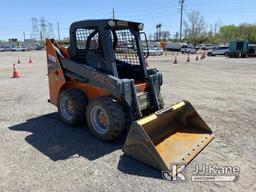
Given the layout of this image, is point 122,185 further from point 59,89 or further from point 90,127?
point 59,89

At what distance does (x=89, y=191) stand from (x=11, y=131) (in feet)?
10.3

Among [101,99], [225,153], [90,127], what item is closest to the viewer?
[225,153]

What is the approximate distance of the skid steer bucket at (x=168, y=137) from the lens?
164 inches

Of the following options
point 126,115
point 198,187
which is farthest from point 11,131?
point 198,187

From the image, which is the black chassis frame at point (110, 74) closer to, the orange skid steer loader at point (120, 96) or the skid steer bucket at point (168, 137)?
the orange skid steer loader at point (120, 96)

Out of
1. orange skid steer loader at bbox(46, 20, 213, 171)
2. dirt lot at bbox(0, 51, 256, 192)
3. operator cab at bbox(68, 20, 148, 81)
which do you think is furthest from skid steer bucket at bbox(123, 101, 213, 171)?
operator cab at bbox(68, 20, 148, 81)

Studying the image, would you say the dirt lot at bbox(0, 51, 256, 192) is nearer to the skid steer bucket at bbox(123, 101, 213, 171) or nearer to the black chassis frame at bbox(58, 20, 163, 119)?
the skid steer bucket at bbox(123, 101, 213, 171)

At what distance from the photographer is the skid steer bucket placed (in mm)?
4160

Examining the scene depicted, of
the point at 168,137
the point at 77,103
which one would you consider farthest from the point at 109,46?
the point at 168,137

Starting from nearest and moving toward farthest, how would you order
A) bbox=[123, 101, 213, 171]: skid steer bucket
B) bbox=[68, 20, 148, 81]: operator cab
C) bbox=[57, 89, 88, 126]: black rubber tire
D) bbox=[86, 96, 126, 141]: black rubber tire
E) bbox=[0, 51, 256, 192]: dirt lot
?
bbox=[0, 51, 256, 192]: dirt lot
bbox=[123, 101, 213, 171]: skid steer bucket
bbox=[86, 96, 126, 141]: black rubber tire
bbox=[68, 20, 148, 81]: operator cab
bbox=[57, 89, 88, 126]: black rubber tire

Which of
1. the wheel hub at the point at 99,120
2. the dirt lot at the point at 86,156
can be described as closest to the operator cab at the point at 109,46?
the wheel hub at the point at 99,120

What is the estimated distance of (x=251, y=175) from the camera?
4027mm

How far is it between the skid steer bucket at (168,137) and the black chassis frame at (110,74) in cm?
46

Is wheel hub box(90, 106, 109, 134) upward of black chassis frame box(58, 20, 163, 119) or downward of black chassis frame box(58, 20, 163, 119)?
downward
